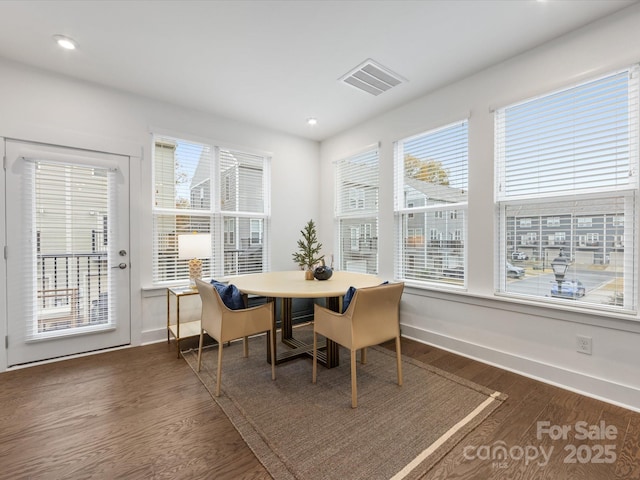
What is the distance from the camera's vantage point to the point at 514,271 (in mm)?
2635

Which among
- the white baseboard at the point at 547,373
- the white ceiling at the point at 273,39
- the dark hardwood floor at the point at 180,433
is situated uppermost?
the white ceiling at the point at 273,39

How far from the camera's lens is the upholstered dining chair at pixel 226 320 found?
86.9 inches

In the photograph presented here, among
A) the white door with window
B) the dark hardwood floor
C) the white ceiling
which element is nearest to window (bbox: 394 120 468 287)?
the white ceiling

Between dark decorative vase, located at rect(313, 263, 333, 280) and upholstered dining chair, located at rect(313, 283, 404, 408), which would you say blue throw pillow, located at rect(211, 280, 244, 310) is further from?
dark decorative vase, located at rect(313, 263, 333, 280)

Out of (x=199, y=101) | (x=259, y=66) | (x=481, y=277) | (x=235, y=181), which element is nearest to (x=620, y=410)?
(x=481, y=277)

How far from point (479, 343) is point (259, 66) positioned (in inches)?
132

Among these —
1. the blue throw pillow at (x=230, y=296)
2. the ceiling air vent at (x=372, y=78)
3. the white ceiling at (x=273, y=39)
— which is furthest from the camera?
the ceiling air vent at (x=372, y=78)

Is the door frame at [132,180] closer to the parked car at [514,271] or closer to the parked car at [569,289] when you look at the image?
the parked car at [514,271]

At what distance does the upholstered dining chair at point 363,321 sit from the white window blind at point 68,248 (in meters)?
2.38

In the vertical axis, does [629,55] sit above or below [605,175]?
above

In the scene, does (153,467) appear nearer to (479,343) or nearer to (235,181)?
(479,343)

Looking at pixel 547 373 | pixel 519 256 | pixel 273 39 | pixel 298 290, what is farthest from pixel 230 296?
pixel 547 373

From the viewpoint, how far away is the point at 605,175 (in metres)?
2.14

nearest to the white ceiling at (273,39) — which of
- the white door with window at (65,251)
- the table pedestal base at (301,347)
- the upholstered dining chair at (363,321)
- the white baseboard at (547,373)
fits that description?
the white door with window at (65,251)
